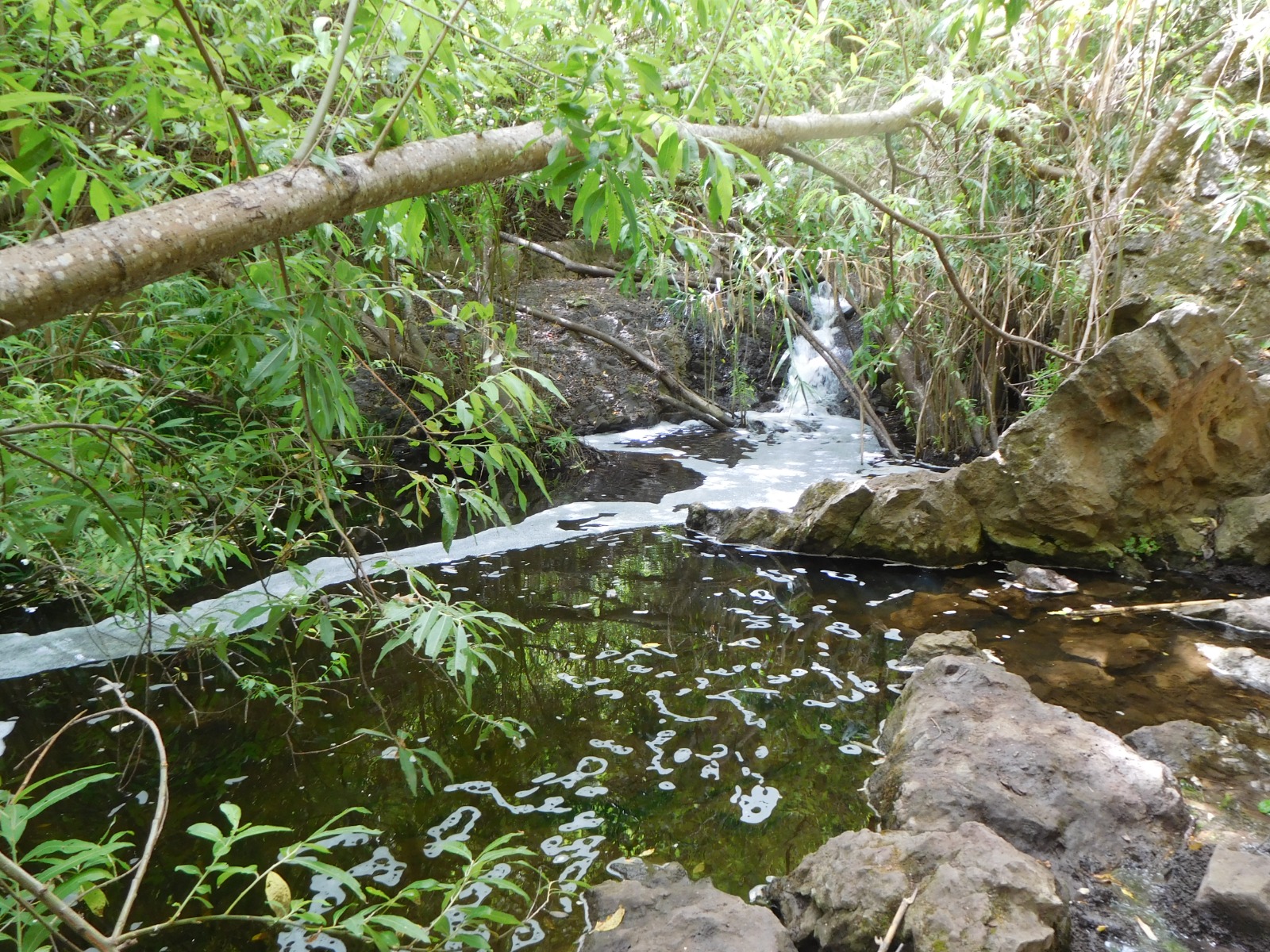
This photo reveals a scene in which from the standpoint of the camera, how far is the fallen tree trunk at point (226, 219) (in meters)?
1.04

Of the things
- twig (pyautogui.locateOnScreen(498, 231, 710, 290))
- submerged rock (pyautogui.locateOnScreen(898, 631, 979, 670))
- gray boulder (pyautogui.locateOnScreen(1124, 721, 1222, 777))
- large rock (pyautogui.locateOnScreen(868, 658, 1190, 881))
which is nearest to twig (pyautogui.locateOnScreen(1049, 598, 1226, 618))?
submerged rock (pyautogui.locateOnScreen(898, 631, 979, 670))

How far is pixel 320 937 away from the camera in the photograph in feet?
7.31

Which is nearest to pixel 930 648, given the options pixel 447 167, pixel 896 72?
pixel 447 167

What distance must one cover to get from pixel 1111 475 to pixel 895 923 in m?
3.92

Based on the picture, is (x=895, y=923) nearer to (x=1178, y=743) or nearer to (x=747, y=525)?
(x=1178, y=743)

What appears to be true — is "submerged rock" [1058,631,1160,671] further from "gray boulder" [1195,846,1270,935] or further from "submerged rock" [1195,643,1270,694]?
"gray boulder" [1195,846,1270,935]

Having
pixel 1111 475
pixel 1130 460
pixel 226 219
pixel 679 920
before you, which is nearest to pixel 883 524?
pixel 1111 475

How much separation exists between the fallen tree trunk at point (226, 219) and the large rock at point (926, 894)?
1801 mm

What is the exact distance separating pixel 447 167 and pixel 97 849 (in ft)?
4.22

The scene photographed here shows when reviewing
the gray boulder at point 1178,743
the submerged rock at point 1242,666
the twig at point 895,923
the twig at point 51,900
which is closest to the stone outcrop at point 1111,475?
the submerged rock at point 1242,666

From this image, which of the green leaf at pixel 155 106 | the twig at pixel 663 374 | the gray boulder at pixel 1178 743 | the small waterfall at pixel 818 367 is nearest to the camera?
the green leaf at pixel 155 106

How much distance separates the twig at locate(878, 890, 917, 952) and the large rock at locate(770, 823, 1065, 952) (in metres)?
0.01

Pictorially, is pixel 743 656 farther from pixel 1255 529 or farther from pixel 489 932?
pixel 1255 529

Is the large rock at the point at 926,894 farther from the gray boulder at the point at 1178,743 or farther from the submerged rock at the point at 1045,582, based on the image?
the submerged rock at the point at 1045,582
